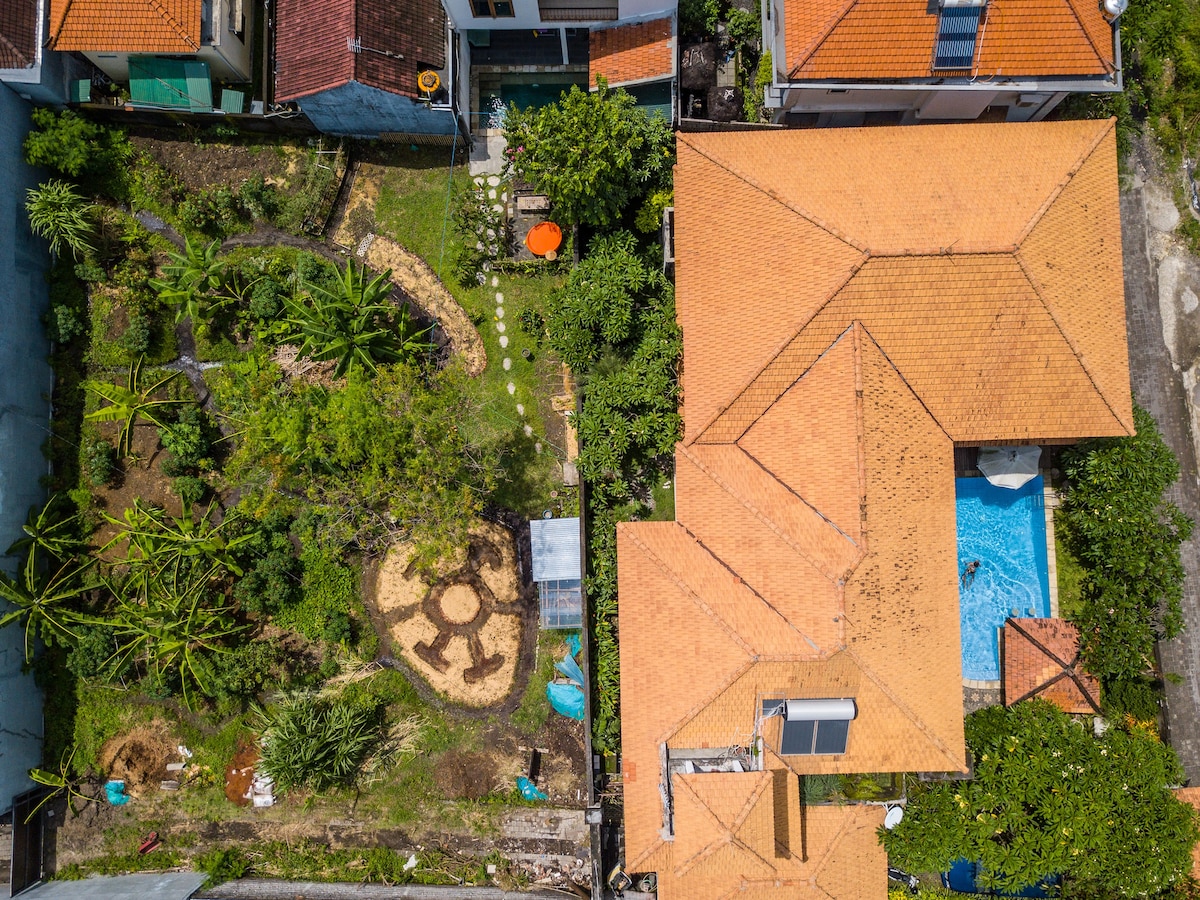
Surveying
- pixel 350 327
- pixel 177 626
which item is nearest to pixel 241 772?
pixel 177 626

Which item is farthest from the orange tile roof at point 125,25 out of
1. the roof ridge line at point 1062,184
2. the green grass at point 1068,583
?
the green grass at point 1068,583

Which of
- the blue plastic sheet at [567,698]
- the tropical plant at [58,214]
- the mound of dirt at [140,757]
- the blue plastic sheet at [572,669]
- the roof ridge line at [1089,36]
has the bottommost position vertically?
the mound of dirt at [140,757]

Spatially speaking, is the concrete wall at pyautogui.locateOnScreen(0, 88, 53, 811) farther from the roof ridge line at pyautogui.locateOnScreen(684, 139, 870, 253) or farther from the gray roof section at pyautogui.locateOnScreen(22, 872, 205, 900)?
the roof ridge line at pyautogui.locateOnScreen(684, 139, 870, 253)

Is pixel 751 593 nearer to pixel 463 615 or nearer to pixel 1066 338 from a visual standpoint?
pixel 463 615

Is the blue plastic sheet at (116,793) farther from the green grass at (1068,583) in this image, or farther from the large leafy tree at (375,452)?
the green grass at (1068,583)

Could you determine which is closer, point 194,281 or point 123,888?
point 194,281

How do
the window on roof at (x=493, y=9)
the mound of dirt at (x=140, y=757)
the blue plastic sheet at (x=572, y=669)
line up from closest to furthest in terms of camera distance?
the window on roof at (x=493, y=9) → the blue plastic sheet at (x=572, y=669) → the mound of dirt at (x=140, y=757)
